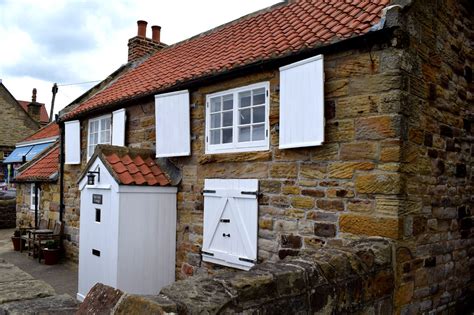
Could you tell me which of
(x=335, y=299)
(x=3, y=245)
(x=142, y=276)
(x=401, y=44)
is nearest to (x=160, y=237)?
(x=142, y=276)

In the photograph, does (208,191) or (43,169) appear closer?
(208,191)

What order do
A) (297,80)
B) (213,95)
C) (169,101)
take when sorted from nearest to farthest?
(297,80)
(213,95)
(169,101)

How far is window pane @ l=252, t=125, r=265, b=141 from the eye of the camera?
246 inches

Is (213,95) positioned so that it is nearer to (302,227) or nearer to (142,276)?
(302,227)

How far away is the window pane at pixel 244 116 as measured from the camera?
6445 millimetres

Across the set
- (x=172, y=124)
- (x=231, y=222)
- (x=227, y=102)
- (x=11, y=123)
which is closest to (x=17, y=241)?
(x=172, y=124)

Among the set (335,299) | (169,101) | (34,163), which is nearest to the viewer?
(335,299)

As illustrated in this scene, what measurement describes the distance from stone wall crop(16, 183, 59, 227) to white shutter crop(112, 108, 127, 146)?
12.6ft

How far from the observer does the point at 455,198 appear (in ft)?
19.3

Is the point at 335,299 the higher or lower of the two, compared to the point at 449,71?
lower

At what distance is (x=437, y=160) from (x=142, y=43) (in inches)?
381

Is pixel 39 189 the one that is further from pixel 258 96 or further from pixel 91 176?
pixel 258 96

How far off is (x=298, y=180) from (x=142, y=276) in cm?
331

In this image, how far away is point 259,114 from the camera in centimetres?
627
